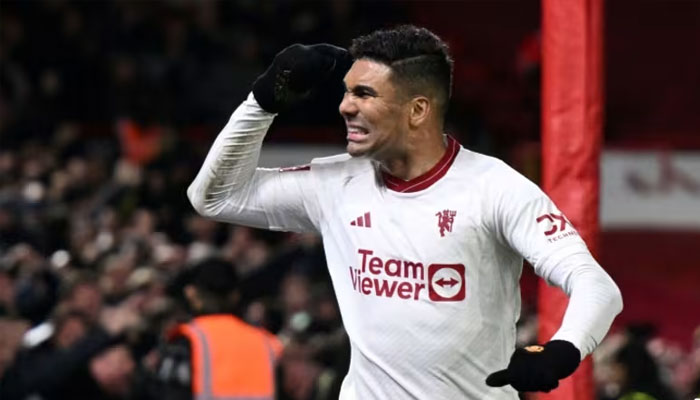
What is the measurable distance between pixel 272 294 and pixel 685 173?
450cm

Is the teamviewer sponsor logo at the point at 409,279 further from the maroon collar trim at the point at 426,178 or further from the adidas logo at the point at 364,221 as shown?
the maroon collar trim at the point at 426,178

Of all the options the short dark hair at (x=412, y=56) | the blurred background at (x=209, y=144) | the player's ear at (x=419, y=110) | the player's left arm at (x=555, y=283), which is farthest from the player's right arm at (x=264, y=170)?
the blurred background at (x=209, y=144)

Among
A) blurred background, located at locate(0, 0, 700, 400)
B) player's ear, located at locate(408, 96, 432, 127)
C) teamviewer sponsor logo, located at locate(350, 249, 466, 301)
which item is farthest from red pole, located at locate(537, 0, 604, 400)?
blurred background, located at locate(0, 0, 700, 400)

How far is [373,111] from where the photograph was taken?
4438 mm

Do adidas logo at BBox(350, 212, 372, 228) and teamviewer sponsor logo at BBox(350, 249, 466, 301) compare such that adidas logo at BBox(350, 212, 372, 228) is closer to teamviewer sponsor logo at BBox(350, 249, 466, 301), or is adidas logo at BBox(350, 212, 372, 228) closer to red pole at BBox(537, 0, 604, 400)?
teamviewer sponsor logo at BBox(350, 249, 466, 301)

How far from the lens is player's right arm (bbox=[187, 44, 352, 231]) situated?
4.54 meters

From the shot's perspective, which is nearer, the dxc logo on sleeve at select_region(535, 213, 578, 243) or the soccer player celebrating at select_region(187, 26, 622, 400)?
the dxc logo on sleeve at select_region(535, 213, 578, 243)

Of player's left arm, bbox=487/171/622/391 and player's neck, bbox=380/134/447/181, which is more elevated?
player's neck, bbox=380/134/447/181

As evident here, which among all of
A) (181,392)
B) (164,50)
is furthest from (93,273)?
(164,50)

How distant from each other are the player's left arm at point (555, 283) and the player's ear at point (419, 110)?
33 cm

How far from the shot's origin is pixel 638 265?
1468 centimetres

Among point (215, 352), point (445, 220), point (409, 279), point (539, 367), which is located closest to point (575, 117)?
point (445, 220)

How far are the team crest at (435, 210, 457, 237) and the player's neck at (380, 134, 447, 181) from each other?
160mm

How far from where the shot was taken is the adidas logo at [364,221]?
4.52m
